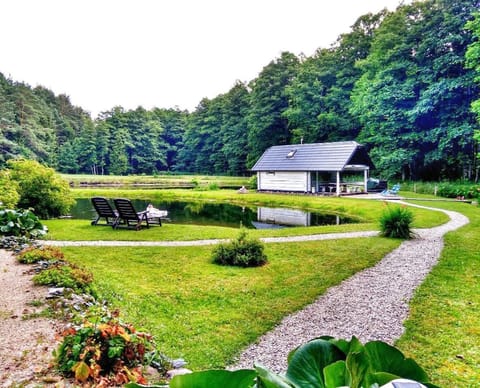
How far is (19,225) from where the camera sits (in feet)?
33.6

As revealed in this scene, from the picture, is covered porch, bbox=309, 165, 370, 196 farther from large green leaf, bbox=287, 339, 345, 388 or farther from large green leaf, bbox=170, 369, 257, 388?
large green leaf, bbox=170, 369, 257, 388

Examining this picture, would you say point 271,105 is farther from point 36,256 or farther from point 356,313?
point 356,313

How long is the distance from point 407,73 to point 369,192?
10.0 metres

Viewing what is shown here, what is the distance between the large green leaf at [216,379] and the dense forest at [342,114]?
79.6 feet

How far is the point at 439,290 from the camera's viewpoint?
6273mm

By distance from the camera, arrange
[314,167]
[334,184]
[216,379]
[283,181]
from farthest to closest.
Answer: [283,181]
[334,184]
[314,167]
[216,379]

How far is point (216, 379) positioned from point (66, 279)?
570 centimetres

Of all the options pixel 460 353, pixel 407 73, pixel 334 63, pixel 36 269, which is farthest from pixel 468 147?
pixel 36 269

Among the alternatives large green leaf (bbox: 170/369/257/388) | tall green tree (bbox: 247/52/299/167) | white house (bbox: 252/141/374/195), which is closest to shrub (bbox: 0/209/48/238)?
large green leaf (bbox: 170/369/257/388)

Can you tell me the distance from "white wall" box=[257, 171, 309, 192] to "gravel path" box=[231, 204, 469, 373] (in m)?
19.5

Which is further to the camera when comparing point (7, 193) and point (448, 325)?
point (7, 193)

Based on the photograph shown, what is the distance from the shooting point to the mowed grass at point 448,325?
151 inches

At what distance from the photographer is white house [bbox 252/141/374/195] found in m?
26.3

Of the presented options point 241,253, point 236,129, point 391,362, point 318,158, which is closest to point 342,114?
point 318,158
